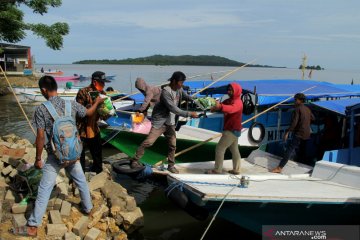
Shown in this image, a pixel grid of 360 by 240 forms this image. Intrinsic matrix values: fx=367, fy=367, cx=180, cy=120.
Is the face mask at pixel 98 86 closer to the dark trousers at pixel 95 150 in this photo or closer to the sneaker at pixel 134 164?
the dark trousers at pixel 95 150

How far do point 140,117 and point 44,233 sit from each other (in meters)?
5.62

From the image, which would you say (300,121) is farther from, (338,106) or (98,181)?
(98,181)

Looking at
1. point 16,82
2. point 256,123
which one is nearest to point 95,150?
point 256,123

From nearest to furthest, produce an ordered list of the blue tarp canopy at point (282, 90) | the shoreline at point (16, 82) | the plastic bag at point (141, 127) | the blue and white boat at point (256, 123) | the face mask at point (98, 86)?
the face mask at point (98, 86) → the blue and white boat at point (256, 123) → the blue tarp canopy at point (282, 90) → the plastic bag at point (141, 127) → the shoreline at point (16, 82)

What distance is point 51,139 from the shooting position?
4.59 m

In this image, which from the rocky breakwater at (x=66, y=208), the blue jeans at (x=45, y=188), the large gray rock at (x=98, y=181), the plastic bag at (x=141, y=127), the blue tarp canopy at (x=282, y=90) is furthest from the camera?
the plastic bag at (x=141, y=127)

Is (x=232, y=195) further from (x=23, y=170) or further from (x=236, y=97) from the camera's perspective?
(x=23, y=170)

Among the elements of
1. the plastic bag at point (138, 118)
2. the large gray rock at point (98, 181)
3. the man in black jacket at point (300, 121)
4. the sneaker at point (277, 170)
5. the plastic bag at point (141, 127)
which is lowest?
the large gray rock at point (98, 181)

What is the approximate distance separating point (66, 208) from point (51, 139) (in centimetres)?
129

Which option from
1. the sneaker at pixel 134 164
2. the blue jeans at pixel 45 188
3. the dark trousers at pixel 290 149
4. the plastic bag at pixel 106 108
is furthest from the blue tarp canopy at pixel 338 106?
the blue jeans at pixel 45 188

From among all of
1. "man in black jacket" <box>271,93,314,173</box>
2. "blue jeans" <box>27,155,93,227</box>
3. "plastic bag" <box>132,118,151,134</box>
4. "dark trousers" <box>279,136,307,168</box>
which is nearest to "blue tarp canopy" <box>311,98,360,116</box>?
"man in black jacket" <box>271,93,314,173</box>

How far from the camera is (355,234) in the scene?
18.0 ft

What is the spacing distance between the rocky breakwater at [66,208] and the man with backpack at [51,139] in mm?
349

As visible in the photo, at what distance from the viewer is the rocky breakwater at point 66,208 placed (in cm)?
504
